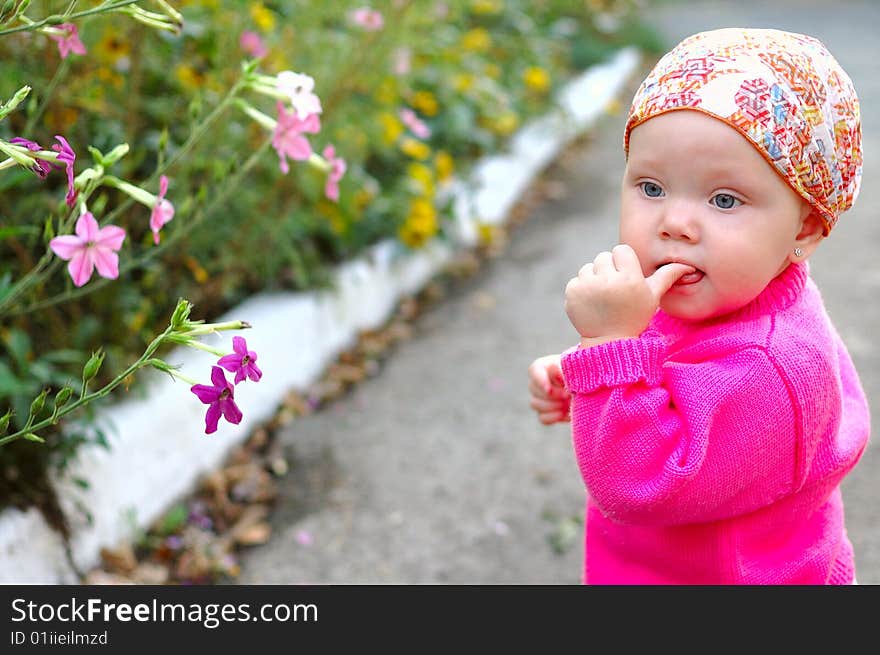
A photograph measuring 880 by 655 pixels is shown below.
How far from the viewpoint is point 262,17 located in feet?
10.0

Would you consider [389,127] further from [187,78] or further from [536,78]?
[536,78]

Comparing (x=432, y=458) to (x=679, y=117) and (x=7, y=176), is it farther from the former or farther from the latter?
(x=679, y=117)

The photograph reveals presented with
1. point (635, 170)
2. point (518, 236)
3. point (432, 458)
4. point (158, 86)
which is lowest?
point (518, 236)

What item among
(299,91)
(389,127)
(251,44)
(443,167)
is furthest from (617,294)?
(443,167)

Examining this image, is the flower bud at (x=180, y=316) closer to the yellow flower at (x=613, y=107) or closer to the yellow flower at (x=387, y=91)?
the yellow flower at (x=387, y=91)

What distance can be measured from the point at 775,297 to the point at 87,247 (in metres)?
0.89

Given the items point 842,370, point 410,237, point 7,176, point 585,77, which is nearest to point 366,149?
point 410,237

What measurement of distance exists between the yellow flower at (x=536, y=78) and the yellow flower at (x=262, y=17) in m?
2.98

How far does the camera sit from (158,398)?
8.96 feet

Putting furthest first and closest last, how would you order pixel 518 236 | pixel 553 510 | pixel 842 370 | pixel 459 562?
pixel 518 236 → pixel 553 510 → pixel 459 562 → pixel 842 370

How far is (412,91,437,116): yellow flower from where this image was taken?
465cm

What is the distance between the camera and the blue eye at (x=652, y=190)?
1296 millimetres

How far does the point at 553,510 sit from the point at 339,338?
1.19 metres

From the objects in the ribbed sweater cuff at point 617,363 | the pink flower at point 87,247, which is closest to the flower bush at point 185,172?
the pink flower at point 87,247
